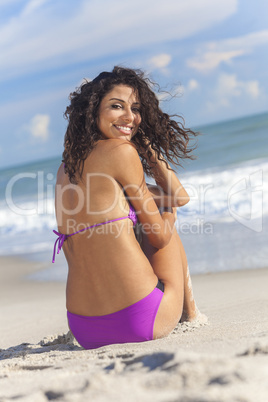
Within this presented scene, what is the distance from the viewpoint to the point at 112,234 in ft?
8.64

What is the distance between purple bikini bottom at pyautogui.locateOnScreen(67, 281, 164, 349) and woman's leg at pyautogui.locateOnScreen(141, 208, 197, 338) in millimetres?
52

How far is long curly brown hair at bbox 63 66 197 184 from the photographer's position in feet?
9.12

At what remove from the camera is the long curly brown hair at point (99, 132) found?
278cm

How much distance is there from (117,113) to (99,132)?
16 cm

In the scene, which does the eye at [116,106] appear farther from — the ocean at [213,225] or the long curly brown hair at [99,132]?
the ocean at [213,225]

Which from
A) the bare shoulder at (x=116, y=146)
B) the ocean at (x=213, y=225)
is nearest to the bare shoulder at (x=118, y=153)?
the bare shoulder at (x=116, y=146)

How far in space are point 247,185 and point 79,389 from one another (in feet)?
38.0

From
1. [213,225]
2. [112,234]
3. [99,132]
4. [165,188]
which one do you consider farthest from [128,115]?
[213,225]

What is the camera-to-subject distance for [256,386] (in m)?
1.59

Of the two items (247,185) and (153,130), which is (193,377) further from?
(247,185)

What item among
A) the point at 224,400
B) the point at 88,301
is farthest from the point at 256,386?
the point at 88,301

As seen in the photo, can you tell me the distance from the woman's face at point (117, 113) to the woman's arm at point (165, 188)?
0.29m

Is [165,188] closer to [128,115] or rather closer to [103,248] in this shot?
[128,115]

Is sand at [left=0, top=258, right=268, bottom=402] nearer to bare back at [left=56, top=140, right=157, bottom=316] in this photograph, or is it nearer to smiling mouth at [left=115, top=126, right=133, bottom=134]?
bare back at [left=56, top=140, right=157, bottom=316]
